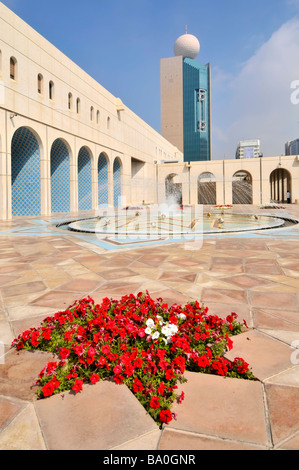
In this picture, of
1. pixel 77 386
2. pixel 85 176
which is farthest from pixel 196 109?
pixel 77 386

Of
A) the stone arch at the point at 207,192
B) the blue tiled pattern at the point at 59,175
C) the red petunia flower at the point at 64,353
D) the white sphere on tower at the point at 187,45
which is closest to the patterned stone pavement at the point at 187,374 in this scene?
the red petunia flower at the point at 64,353

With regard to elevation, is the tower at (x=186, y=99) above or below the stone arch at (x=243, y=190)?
above

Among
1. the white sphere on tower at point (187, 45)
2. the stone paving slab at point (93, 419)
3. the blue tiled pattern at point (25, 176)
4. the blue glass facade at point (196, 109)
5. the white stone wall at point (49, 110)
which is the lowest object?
the stone paving slab at point (93, 419)

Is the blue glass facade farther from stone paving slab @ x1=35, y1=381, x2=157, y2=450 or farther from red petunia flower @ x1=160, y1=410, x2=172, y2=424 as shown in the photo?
red petunia flower @ x1=160, y1=410, x2=172, y2=424

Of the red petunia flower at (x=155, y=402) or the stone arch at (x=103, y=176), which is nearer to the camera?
the red petunia flower at (x=155, y=402)

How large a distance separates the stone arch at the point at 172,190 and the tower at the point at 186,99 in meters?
40.5

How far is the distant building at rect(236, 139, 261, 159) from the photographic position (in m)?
162

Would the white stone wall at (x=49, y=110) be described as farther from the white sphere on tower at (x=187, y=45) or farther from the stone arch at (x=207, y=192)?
the white sphere on tower at (x=187, y=45)

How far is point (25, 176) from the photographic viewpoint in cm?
1934

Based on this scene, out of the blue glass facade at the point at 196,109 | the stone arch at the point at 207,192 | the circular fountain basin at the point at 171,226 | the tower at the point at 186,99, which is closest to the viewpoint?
the circular fountain basin at the point at 171,226

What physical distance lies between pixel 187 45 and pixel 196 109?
16917mm

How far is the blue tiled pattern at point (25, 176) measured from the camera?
1902 centimetres

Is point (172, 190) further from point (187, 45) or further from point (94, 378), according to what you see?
point (187, 45)

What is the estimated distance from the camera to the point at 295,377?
6.35 feet
